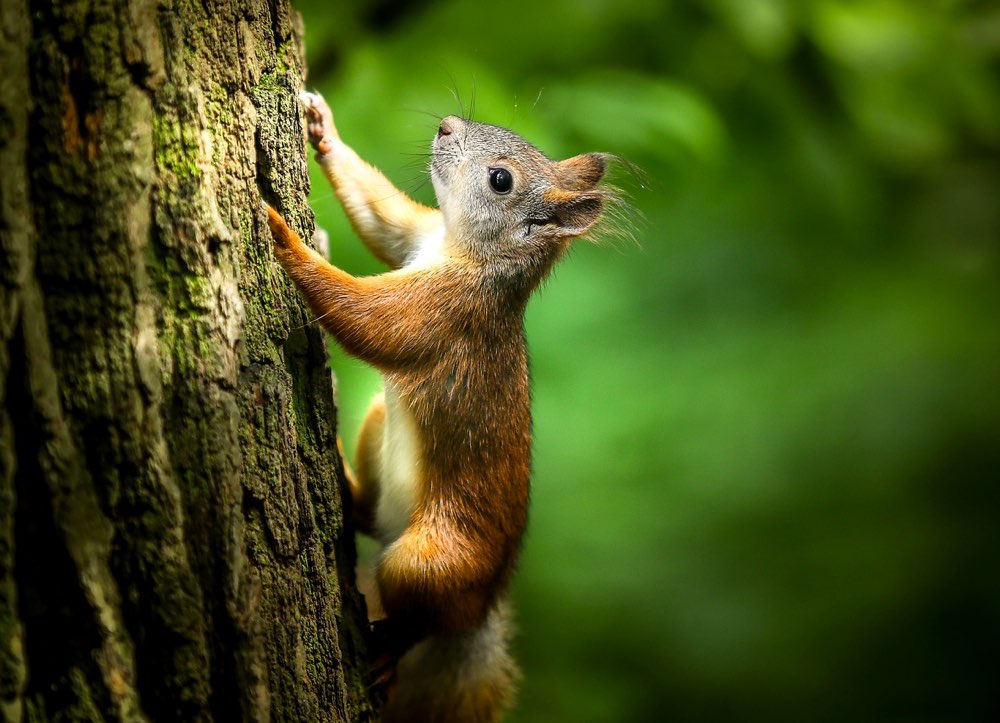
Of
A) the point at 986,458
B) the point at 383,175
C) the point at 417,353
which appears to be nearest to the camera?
the point at 417,353

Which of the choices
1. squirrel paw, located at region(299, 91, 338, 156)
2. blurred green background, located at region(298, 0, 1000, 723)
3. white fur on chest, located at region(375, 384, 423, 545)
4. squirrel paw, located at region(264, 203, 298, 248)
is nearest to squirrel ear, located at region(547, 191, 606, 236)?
blurred green background, located at region(298, 0, 1000, 723)

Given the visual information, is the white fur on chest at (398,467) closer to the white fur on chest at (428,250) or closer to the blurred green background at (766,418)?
the white fur on chest at (428,250)

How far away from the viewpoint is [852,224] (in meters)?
4.19

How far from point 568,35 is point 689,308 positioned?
2003 millimetres

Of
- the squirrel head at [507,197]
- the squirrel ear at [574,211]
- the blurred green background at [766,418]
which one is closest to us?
the squirrel head at [507,197]

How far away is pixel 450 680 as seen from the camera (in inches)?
114

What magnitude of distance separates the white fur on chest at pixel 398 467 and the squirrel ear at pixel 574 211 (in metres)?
0.97

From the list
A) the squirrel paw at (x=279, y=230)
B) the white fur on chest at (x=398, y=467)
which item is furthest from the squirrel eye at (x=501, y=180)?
the squirrel paw at (x=279, y=230)

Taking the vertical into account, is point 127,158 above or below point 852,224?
below

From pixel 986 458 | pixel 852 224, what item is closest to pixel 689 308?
pixel 852 224

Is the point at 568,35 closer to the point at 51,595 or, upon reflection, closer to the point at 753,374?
the point at 753,374

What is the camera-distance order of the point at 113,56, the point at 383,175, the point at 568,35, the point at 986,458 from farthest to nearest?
the point at 986,458, the point at 568,35, the point at 383,175, the point at 113,56

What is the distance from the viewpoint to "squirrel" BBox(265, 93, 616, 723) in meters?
2.58

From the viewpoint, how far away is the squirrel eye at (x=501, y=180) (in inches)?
124
